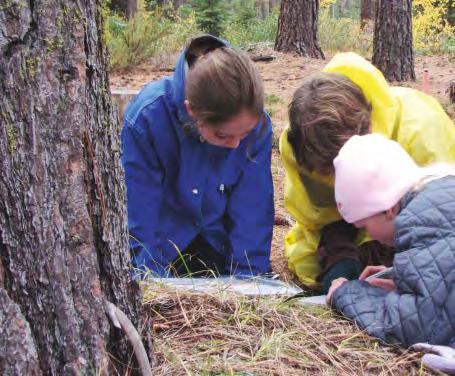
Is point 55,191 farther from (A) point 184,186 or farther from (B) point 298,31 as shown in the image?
(B) point 298,31

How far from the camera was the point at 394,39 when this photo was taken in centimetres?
763

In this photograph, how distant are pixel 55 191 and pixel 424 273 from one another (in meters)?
1.00

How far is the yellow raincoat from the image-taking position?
240 cm

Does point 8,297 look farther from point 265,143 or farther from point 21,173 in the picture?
point 265,143

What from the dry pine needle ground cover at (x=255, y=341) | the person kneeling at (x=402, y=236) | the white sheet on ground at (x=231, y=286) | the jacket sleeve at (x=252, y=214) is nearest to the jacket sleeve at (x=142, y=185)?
the jacket sleeve at (x=252, y=214)

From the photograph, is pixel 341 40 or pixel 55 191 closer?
pixel 55 191

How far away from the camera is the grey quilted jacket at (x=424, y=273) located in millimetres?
1650

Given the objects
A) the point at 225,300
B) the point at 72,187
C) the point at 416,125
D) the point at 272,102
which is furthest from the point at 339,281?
the point at 272,102

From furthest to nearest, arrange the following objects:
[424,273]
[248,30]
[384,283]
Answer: [248,30] → [384,283] → [424,273]

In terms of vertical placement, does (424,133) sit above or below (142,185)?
above

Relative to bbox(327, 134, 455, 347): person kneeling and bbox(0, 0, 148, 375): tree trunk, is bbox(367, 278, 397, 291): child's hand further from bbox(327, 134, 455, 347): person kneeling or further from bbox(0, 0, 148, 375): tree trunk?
bbox(0, 0, 148, 375): tree trunk

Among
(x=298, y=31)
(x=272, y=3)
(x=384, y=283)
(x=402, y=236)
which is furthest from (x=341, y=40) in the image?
(x=272, y=3)

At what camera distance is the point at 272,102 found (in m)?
6.43

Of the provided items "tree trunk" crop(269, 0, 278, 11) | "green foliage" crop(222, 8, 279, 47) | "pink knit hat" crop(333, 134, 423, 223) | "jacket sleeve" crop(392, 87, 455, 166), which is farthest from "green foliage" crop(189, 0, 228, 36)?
"tree trunk" crop(269, 0, 278, 11)
